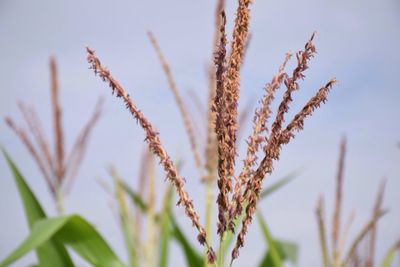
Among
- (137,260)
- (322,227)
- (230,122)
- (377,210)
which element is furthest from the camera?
(137,260)

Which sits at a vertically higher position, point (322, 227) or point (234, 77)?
point (234, 77)

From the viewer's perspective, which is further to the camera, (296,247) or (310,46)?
(296,247)

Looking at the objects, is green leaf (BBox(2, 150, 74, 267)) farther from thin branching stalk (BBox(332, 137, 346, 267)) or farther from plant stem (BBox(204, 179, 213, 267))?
thin branching stalk (BBox(332, 137, 346, 267))

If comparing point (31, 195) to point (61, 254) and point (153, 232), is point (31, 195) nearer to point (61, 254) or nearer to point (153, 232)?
point (61, 254)

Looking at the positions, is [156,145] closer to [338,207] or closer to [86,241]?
[86,241]

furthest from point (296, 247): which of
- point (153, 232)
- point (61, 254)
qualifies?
point (61, 254)

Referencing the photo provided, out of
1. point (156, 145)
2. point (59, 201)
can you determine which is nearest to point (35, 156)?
point (59, 201)

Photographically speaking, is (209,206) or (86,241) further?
(209,206)
